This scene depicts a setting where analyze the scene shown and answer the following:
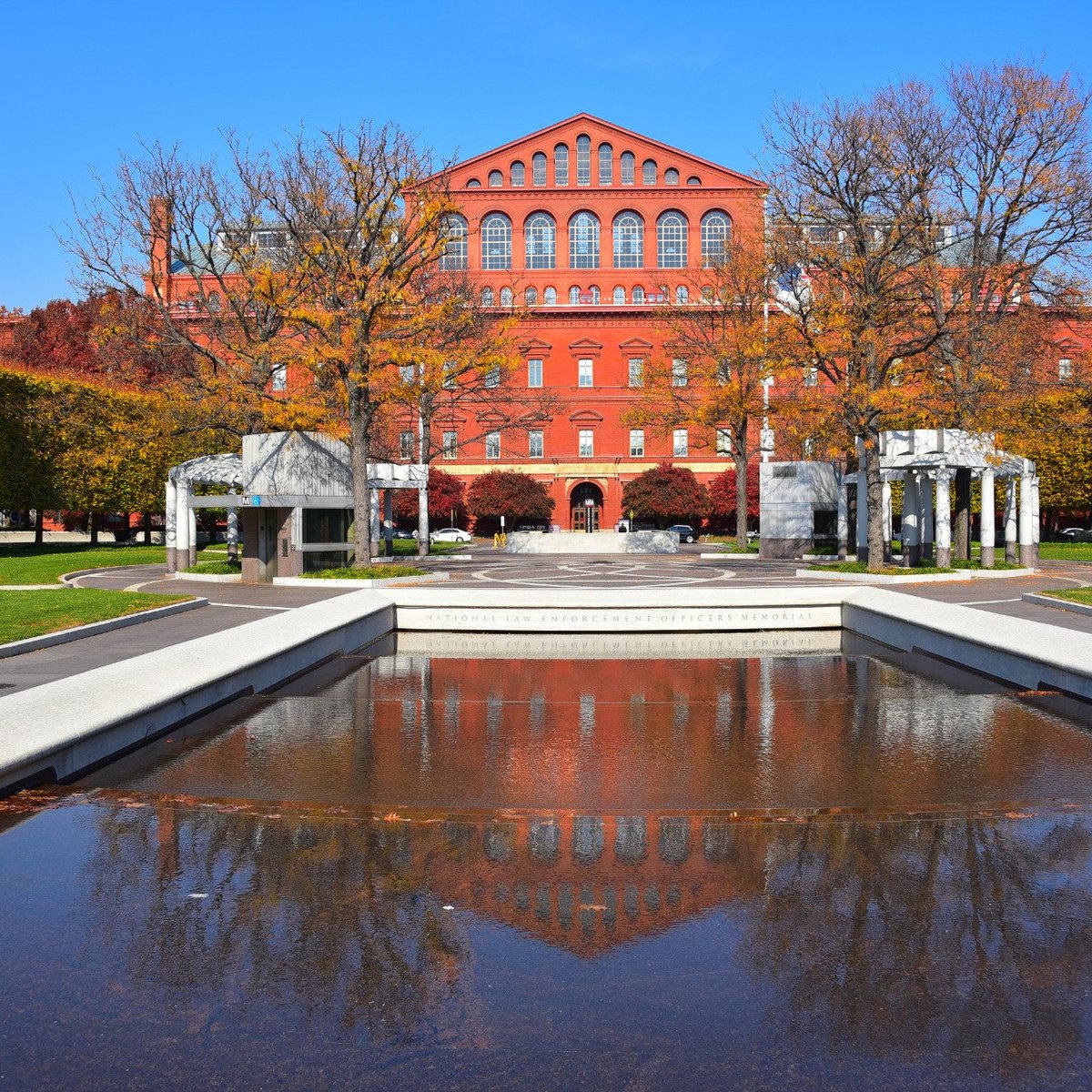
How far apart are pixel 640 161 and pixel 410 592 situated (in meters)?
62.7

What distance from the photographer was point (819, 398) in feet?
112

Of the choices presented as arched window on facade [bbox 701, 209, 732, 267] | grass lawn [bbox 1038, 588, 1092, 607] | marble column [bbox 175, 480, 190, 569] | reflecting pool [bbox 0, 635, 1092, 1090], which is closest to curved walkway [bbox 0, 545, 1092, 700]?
grass lawn [bbox 1038, 588, 1092, 607]

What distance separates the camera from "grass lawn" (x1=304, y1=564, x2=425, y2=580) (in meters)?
28.9

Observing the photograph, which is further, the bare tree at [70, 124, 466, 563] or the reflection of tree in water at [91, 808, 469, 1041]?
the bare tree at [70, 124, 466, 563]

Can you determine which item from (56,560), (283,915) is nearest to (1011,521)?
(56,560)

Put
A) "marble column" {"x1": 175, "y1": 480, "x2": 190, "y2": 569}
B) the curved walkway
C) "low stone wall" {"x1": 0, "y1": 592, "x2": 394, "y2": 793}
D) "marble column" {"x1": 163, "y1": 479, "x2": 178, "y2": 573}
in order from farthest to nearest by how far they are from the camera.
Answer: "marble column" {"x1": 163, "y1": 479, "x2": 178, "y2": 573}, "marble column" {"x1": 175, "y1": 480, "x2": 190, "y2": 569}, the curved walkway, "low stone wall" {"x1": 0, "y1": 592, "x2": 394, "y2": 793}

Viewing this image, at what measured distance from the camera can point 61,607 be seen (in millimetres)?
20500

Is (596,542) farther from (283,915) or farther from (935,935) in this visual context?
(935,935)

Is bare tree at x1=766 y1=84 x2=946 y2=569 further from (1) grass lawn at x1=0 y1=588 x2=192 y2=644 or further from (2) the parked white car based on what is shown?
(2) the parked white car

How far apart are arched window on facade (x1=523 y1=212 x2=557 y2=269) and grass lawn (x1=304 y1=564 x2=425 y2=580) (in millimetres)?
52408

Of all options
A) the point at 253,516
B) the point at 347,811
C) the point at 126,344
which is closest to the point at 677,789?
the point at 347,811

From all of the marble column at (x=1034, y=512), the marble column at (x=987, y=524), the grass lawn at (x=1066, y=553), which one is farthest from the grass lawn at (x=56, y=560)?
the grass lawn at (x=1066, y=553)

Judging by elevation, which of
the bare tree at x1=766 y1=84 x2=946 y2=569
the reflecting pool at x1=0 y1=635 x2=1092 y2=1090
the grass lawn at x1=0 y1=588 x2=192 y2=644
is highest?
the bare tree at x1=766 y1=84 x2=946 y2=569

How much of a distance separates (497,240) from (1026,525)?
52224mm
